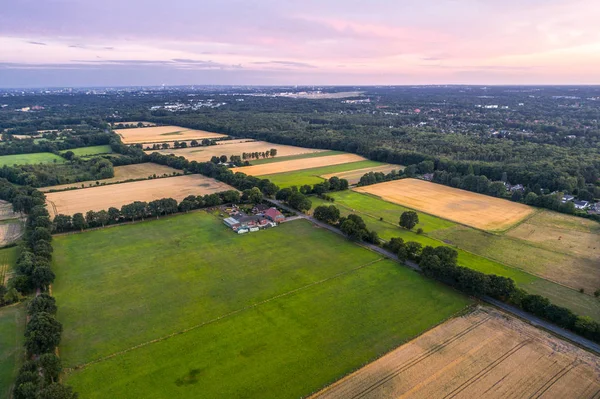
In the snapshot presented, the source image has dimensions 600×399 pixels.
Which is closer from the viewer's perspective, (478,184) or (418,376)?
(418,376)

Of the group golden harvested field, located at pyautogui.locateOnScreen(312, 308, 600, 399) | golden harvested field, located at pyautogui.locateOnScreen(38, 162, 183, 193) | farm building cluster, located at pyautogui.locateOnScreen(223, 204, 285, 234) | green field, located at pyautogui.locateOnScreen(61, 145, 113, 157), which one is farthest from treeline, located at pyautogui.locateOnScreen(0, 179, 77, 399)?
green field, located at pyautogui.locateOnScreen(61, 145, 113, 157)

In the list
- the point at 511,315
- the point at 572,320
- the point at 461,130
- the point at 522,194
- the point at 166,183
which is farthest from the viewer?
the point at 461,130

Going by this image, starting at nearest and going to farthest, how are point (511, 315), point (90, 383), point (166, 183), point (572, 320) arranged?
point (90, 383) → point (572, 320) → point (511, 315) → point (166, 183)

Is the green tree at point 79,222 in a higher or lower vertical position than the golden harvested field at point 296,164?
higher

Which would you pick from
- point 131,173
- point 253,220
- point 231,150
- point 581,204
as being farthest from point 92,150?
point 581,204

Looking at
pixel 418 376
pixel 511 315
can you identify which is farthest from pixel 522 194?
pixel 418 376

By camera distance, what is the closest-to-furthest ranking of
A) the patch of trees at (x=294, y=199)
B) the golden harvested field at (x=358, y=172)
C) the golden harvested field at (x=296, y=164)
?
the patch of trees at (x=294, y=199), the golden harvested field at (x=358, y=172), the golden harvested field at (x=296, y=164)

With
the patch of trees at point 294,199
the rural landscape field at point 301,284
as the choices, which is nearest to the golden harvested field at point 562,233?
the rural landscape field at point 301,284

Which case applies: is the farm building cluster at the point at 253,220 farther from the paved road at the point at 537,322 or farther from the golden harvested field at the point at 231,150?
the golden harvested field at the point at 231,150

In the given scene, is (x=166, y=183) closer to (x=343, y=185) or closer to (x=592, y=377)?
(x=343, y=185)
